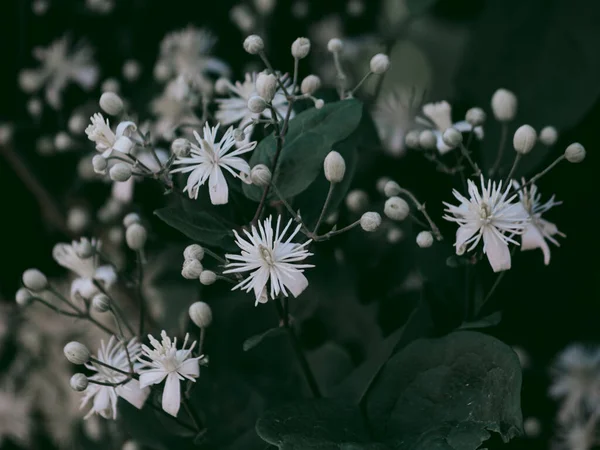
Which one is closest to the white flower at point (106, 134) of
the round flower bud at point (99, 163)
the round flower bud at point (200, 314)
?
the round flower bud at point (99, 163)

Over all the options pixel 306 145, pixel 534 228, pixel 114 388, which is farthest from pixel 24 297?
pixel 534 228

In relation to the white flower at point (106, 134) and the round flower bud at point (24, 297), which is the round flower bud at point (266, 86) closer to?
the white flower at point (106, 134)

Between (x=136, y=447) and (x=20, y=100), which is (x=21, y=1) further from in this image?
(x=136, y=447)

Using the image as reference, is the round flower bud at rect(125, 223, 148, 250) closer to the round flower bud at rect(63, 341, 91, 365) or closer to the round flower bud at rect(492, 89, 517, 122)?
Answer: the round flower bud at rect(63, 341, 91, 365)

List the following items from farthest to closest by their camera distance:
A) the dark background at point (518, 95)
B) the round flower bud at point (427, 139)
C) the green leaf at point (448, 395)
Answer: the dark background at point (518, 95) → the round flower bud at point (427, 139) → the green leaf at point (448, 395)

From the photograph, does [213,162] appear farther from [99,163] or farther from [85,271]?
[85,271]

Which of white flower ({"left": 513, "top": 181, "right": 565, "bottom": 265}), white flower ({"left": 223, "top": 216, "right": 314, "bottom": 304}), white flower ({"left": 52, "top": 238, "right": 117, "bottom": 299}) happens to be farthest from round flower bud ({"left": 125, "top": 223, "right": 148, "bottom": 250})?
white flower ({"left": 513, "top": 181, "right": 565, "bottom": 265})

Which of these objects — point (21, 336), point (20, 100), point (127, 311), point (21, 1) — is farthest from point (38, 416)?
point (21, 1)
